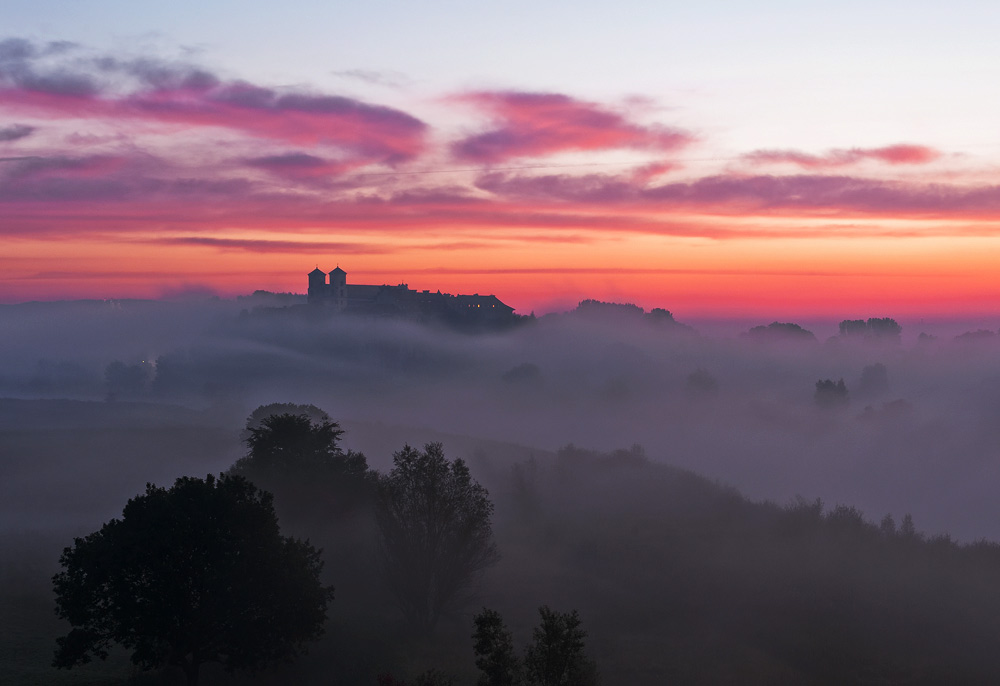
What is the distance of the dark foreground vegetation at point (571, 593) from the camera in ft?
136

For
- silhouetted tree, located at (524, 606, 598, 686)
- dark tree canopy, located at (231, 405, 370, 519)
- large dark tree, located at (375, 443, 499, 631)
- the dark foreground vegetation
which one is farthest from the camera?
dark tree canopy, located at (231, 405, 370, 519)

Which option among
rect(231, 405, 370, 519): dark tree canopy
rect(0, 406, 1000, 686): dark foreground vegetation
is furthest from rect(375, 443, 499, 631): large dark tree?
rect(231, 405, 370, 519): dark tree canopy

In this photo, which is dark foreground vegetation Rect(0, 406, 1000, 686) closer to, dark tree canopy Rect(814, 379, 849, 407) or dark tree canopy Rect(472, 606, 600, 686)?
dark tree canopy Rect(472, 606, 600, 686)

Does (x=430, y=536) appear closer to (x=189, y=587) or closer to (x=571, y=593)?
(x=571, y=593)

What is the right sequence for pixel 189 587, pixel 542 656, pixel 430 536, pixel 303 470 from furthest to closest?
pixel 303 470 → pixel 430 536 → pixel 189 587 → pixel 542 656

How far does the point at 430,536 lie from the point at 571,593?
10586 millimetres

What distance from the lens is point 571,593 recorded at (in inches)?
2124

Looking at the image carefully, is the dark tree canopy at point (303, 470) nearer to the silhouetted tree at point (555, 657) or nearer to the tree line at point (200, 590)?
the tree line at point (200, 590)

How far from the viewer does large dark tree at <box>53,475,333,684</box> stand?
3491cm

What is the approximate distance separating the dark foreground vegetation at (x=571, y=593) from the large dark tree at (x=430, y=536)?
10 centimetres

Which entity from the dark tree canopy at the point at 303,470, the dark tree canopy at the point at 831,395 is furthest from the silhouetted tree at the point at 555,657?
the dark tree canopy at the point at 831,395

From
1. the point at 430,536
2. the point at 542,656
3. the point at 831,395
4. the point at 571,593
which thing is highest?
the point at 542,656

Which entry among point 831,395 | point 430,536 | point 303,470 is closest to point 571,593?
point 430,536

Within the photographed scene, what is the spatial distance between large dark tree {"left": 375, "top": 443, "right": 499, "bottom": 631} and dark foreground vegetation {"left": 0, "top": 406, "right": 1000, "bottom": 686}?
0.10 metres
